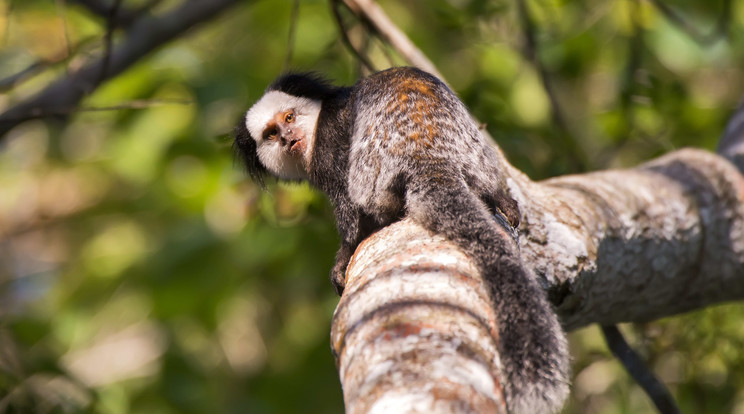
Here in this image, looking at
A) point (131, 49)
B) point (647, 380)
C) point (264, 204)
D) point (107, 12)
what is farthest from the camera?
point (107, 12)

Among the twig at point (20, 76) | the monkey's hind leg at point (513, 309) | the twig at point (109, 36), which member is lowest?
the monkey's hind leg at point (513, 309)

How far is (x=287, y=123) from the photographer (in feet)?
10.4

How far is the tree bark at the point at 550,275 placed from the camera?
141cm

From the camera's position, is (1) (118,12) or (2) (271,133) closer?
(2) (271,133)

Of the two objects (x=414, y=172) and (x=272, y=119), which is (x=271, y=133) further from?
(x=414, y=172)

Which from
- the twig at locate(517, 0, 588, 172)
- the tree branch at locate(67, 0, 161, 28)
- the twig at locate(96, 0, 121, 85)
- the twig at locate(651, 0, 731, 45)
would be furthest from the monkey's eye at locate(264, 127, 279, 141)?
the twig at locate(651, 0, 731, 45)

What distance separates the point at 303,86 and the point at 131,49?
0.97 m

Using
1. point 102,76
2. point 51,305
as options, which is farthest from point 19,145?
point 102,76

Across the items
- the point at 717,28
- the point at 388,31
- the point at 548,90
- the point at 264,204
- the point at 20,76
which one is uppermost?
the point at 20,76

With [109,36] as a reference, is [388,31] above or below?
below

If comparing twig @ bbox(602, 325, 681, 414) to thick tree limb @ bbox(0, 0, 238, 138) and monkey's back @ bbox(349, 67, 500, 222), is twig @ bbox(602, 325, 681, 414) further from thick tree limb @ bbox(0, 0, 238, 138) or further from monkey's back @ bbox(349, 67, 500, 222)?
thick tree limb @ bbox(0, 0, 238, 138)

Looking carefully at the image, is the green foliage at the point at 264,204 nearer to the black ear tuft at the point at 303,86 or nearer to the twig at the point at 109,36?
the twig at the point at 109,36

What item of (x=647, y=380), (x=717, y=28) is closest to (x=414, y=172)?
(x=647, y=380)

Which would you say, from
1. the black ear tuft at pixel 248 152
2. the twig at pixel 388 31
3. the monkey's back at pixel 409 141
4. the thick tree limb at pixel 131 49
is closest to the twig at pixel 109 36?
the thick tree limb at pixel 131 49
